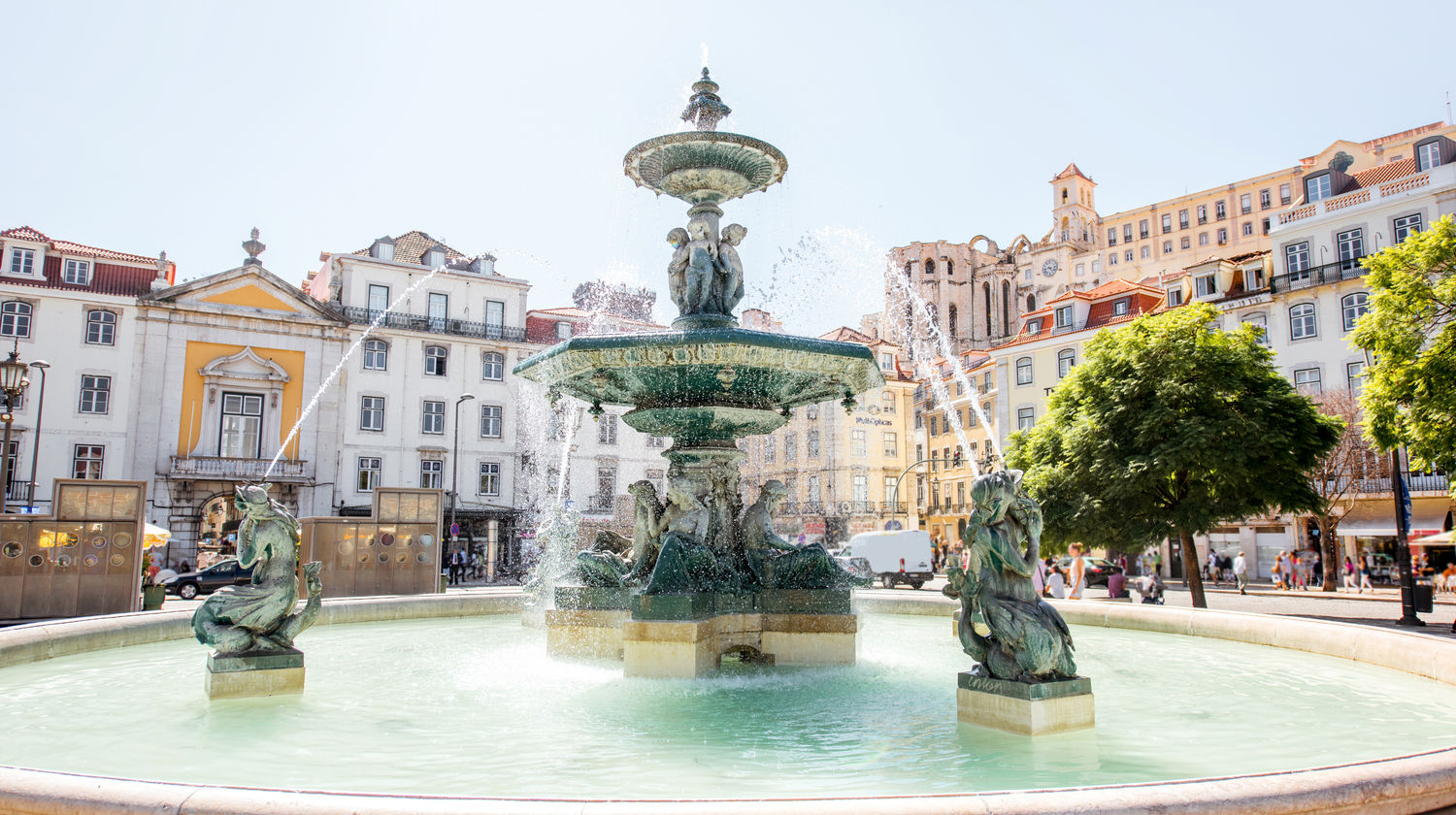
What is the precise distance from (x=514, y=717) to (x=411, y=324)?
39.8 metres

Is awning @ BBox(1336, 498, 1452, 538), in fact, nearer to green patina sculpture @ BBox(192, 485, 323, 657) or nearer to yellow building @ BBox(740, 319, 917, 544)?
yellow building @ BBox(740, 319, 917, 544)

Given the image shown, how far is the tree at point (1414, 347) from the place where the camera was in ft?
51.4

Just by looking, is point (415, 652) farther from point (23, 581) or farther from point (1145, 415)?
point (1145, 415)

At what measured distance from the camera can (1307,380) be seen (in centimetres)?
3859

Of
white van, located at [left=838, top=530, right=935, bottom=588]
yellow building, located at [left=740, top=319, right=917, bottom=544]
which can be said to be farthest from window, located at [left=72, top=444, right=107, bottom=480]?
white van, located at [left=838, top=530, right=935, bottom=588]

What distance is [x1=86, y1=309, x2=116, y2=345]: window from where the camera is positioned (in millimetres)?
37375

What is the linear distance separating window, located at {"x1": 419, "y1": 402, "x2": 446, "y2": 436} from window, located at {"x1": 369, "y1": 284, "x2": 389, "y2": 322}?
478cm

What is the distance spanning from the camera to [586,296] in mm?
54125

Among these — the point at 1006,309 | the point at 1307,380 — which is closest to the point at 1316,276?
the point at 1307,380

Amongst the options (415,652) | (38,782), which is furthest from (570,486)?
(38,782)

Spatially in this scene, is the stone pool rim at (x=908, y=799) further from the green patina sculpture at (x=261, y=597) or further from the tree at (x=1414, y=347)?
the tree at (x=1414, y=347)

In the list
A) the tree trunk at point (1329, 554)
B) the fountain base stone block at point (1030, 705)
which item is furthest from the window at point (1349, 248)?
the fountain base stone block at point (1030, 705)

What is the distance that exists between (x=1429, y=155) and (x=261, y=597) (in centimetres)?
4368

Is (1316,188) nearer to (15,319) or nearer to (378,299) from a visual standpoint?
(378,299)
